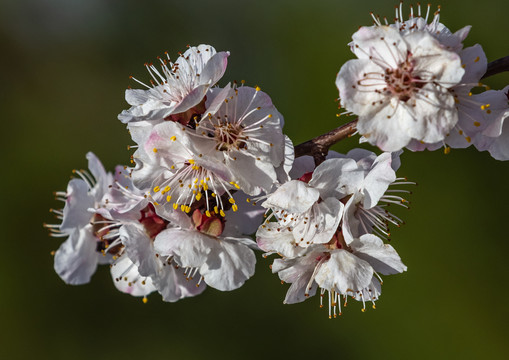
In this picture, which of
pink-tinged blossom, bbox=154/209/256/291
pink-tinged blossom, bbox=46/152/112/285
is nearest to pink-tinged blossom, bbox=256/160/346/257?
pink-tinged blossom, bbox=154/209/256/291

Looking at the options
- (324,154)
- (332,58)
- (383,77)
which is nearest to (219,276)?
(324,154)

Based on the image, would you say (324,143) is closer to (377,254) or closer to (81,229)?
(377,254)

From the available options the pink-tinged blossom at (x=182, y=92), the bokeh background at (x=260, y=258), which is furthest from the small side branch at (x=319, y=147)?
the bokeh background at (x=260, y=258)

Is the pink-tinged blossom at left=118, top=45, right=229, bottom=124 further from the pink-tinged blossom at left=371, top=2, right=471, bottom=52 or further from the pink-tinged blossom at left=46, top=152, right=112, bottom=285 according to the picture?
the pink-tinged blossom at left=46, top=152, right=112, bottom=285

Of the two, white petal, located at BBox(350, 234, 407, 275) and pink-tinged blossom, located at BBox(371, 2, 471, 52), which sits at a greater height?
pink-tinged blossom, located at BBox(371, 2, 471, 52)

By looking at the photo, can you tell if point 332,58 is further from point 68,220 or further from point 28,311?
point 28,311

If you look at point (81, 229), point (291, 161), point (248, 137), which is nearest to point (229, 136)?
point (248, 137)

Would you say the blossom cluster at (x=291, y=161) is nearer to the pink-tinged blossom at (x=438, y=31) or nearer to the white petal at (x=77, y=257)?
the pink-tinged blossom at (x=438, y=31)

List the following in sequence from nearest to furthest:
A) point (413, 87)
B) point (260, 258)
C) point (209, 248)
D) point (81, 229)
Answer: point (413, 87) < point (209, 248) < point (81, 229) < point (260, 258)
